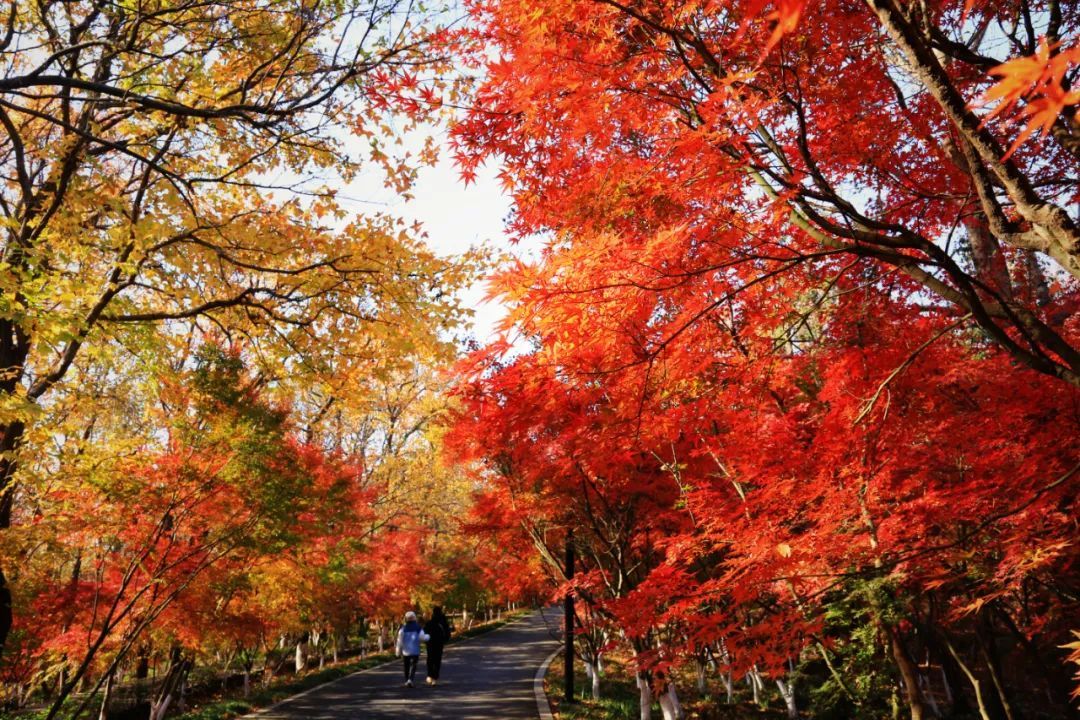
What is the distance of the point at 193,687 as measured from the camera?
1466 centimetres

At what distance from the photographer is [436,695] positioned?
1149cm

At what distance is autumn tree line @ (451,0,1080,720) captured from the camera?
9.74ft

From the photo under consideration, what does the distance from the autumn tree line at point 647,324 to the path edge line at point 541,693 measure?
1.82 m

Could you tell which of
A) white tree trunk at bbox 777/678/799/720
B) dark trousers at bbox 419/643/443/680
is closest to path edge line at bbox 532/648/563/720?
dark trousers at bbox 419/643/443/680

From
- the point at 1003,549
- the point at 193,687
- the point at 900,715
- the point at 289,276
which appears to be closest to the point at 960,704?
the point at 900,715

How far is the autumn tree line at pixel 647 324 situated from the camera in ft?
11.6

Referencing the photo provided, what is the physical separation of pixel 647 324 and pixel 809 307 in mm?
1991

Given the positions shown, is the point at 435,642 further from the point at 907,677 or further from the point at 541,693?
the point at 907,677

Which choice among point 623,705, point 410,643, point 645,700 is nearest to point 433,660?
point 410,643

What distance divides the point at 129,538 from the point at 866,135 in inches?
399

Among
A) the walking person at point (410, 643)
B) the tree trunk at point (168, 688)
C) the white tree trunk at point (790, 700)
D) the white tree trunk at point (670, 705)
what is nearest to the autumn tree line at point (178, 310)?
the tree trunk at point (168, 688)

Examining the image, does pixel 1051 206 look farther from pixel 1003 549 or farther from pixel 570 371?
pixel 1003 549

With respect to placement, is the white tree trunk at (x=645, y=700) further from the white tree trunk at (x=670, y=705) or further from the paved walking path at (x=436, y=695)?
the paved walking path at (x=436, y=695)

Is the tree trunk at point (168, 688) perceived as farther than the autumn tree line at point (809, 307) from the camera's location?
Yes
